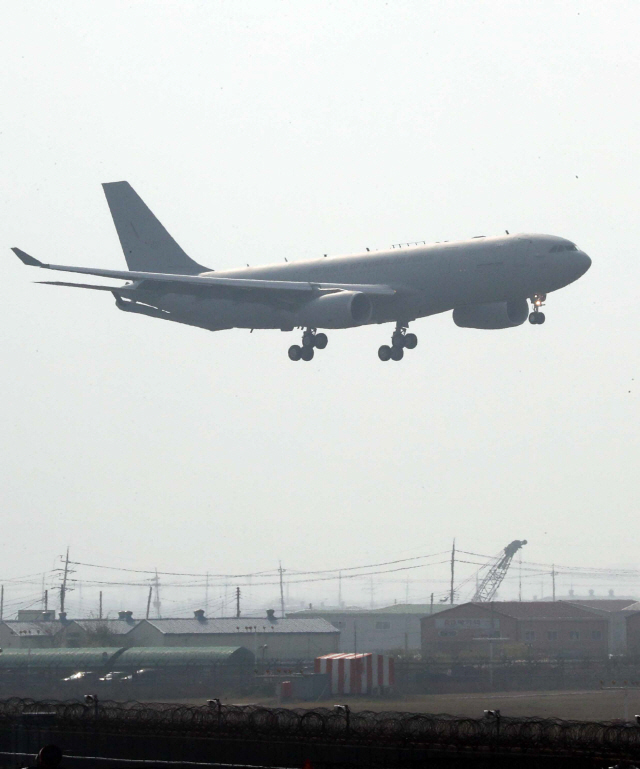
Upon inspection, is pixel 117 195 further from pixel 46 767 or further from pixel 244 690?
pixel 46 767

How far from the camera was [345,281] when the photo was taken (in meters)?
73.5

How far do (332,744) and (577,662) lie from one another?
60.7m

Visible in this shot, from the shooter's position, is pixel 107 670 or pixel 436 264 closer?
pixel 436 264

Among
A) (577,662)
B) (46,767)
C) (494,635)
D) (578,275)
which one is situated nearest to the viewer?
(46,767)

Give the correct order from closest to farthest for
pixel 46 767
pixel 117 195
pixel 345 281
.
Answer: pixel 46 767, pixel 345 281, pixel 117 195

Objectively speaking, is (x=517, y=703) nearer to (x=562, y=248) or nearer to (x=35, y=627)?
(x=562, y=248)

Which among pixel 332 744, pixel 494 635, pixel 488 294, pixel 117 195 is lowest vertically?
pixel 332 744

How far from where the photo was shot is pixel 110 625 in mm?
124688

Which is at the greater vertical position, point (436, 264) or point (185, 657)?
point (436, 264)

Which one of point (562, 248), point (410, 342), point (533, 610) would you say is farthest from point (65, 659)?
point (562, 248)

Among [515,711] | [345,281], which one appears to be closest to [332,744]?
[515,711]

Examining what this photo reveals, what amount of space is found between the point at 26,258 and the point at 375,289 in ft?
60.7

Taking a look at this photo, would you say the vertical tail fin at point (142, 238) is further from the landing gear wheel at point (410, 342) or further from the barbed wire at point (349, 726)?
the barbed wire at point (349, 726)

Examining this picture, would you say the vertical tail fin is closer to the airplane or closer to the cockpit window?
the airplane
